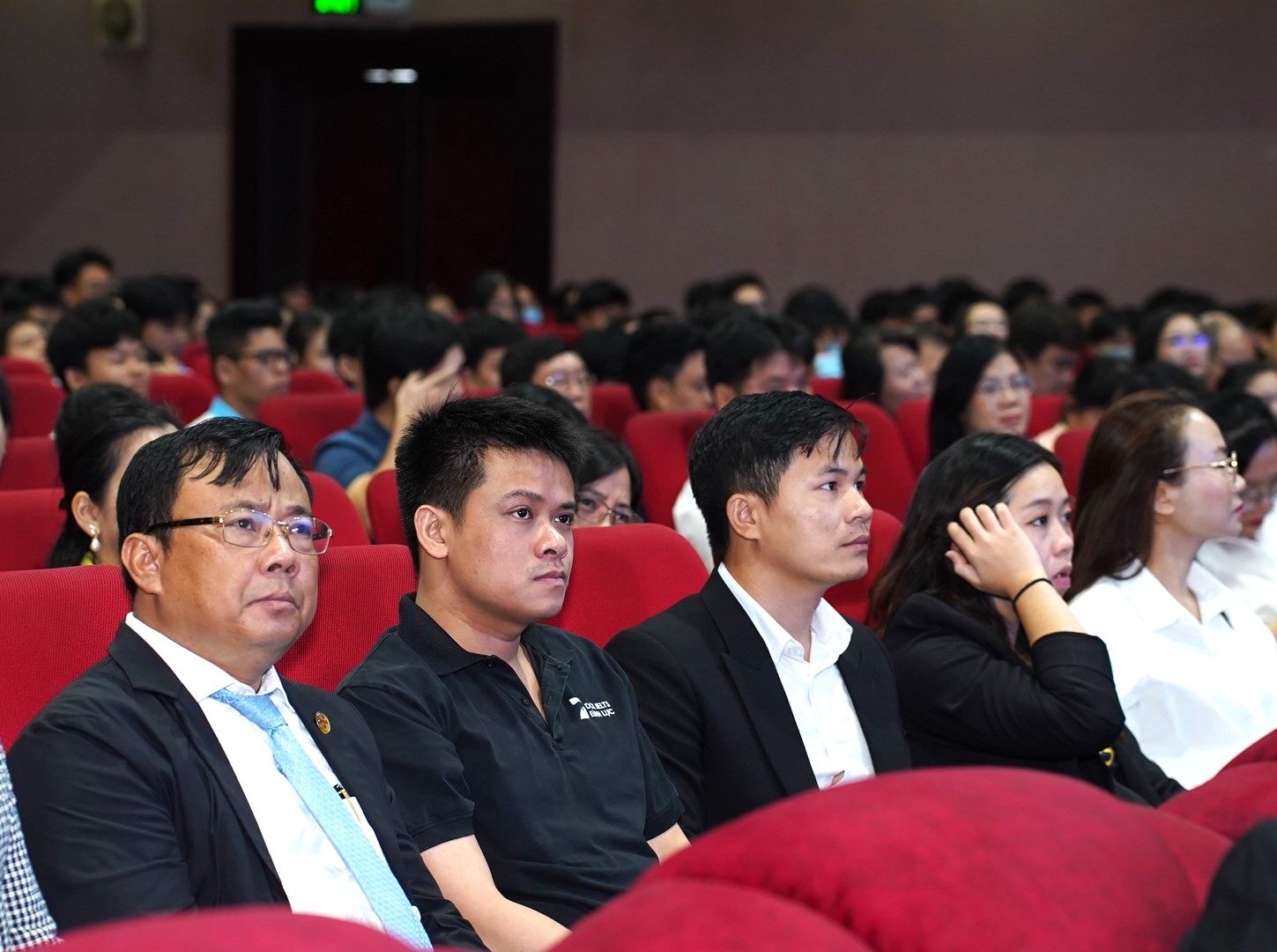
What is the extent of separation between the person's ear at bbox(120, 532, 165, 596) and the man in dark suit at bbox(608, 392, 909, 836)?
0.71 metres

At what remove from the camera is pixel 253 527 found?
180cm

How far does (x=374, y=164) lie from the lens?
12.4 metres

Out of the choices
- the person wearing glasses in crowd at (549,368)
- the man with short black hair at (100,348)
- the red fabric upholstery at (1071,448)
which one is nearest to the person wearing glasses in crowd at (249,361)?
the man with short black hair at (100,348)

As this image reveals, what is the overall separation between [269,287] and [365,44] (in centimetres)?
194

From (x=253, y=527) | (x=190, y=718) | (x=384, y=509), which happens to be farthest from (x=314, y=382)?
(x=190, y=718)

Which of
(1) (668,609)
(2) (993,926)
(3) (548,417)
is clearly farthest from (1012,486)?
(2) (993,926)

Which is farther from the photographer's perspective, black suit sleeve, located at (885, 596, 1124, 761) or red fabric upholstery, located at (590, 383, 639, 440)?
red fabric upholstery, located at (590, 383, 639, 440)

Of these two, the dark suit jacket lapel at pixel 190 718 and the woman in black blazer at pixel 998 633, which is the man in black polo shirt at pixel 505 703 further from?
the woman in black blazer at pixel 998 633

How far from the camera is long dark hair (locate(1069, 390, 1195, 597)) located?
294cm

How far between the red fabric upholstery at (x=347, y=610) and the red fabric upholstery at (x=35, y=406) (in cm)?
269

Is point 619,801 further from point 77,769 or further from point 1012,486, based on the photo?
point 1012,486

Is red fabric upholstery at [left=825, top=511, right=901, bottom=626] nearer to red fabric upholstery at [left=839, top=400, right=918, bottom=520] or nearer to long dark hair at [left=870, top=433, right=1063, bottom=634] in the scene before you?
long dark hair at [left=870, top=433, right=1063, bottom=634]

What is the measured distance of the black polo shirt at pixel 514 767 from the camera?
1.87 meters

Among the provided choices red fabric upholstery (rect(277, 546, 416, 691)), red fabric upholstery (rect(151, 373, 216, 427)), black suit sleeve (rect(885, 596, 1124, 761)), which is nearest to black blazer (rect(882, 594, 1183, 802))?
black suit sleeve (rect(885, 596, 1124, 761))
